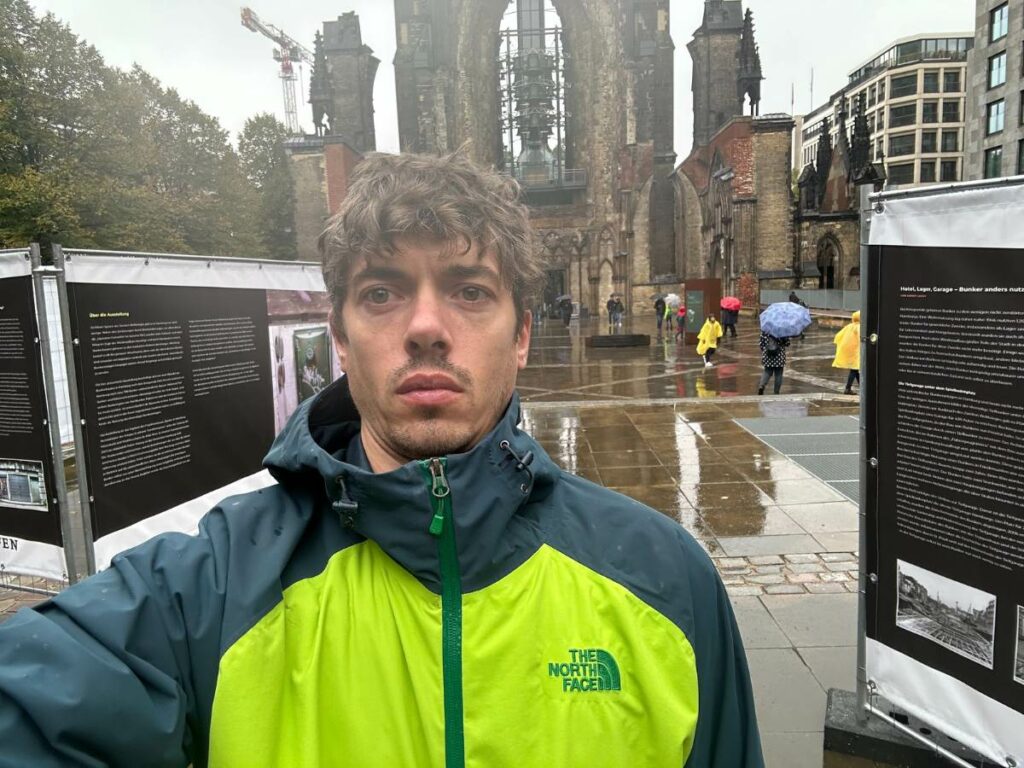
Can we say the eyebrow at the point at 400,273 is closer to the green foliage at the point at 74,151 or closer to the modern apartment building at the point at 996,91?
the green foliage at the point at 74,151

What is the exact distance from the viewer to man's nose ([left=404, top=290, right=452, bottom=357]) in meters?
1.38

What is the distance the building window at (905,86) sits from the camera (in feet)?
250

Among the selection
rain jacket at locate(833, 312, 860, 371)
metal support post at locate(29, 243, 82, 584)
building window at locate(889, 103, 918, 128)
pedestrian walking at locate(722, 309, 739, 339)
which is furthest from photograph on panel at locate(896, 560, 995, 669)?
building window at locate(889, 103, 918, 128)

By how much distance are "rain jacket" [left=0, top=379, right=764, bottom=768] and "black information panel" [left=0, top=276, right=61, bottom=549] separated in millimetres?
2678

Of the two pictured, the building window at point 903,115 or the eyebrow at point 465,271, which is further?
the building window at point 903,115

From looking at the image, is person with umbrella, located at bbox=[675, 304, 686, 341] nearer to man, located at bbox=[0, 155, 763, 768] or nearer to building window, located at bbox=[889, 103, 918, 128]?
man, located at bbox=[0, 155, 763, 768]

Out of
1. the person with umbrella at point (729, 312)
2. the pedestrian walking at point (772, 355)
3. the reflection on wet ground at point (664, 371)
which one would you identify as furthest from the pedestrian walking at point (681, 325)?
the pedestrian walking at point (772, 355)

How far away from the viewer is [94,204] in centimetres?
2497

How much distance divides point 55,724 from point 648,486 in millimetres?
6647

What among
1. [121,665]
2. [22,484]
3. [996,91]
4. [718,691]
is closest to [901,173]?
[996,91]

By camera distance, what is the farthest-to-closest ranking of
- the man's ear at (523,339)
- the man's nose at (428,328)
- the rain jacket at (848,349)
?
1. the rain jacket at (848,349)
2. the man's ear at (523,339)
3. the man's nose at (428,328)

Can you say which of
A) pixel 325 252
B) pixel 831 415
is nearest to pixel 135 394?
pixel 325 252

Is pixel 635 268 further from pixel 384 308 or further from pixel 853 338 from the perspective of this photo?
pixel 384 308

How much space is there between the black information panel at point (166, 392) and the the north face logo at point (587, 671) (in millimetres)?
2717
